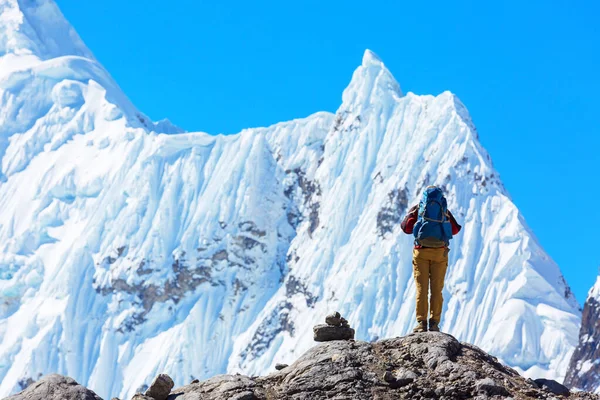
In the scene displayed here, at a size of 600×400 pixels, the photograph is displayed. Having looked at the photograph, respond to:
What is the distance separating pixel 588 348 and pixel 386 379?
130 meters

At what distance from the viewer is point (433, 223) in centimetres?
2272

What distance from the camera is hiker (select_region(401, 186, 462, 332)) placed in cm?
2270

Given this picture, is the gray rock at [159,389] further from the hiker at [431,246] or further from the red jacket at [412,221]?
the red jacket at [412,221]

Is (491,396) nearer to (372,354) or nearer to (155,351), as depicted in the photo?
(372,354)

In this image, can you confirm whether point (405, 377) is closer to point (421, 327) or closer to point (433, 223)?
point (421, 327)

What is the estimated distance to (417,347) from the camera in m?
21.5

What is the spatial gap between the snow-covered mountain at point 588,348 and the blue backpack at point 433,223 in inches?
4757

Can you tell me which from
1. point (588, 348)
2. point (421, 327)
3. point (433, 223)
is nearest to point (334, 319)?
point (421, 327)

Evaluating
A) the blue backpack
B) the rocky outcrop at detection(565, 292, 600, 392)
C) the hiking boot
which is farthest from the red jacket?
the rocky outcrop at detection(565, 292, 600, 392)

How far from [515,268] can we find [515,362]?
76.6 ft

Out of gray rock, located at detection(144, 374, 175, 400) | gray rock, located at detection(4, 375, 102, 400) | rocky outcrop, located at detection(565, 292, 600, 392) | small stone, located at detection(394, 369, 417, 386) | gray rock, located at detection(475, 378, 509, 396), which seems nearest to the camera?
gray rock, located at detection(475, 378, 509, 396)

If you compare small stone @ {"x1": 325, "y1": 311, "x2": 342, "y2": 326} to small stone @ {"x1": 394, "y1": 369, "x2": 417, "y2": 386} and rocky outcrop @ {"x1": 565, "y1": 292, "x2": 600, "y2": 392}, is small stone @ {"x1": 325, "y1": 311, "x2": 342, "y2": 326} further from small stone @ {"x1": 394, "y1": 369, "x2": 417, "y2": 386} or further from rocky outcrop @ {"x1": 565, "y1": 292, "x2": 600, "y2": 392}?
rocky outcrop @ {"x1": 565, "y1": 292, "x2": 600, "y2": 392}

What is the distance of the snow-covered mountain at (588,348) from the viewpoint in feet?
465

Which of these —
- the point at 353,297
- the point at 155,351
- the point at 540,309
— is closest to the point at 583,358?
the point at 540,309
